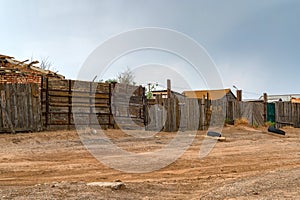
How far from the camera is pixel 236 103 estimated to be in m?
24.5

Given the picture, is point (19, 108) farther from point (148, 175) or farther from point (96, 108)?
point (148, 175)

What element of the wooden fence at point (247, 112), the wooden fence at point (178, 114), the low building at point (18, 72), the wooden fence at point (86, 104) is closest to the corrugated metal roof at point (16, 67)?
the low building at point (18, 72)

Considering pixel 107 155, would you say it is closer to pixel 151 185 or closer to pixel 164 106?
pixel 151 185

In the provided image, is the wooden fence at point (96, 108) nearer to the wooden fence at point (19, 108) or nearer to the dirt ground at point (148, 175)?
the wooden fence at point (19, 108)

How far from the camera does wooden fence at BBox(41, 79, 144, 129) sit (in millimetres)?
15766

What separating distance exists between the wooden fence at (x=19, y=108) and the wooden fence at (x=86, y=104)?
0.54 meters

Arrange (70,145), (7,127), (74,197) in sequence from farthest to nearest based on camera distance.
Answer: (7,127) → (70,145) → (74,197)

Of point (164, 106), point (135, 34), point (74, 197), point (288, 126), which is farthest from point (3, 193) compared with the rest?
point (288, 126)

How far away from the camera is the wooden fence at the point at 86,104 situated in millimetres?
15766

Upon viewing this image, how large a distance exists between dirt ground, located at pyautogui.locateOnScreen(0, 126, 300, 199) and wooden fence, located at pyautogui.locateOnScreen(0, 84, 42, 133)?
174 cm

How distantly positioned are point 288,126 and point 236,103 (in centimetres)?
557

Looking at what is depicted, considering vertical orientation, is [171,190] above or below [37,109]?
below

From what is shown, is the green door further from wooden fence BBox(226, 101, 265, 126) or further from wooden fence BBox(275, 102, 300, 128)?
wooden fence BBox(226, 101, 265, 126)

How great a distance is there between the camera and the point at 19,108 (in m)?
14.5
